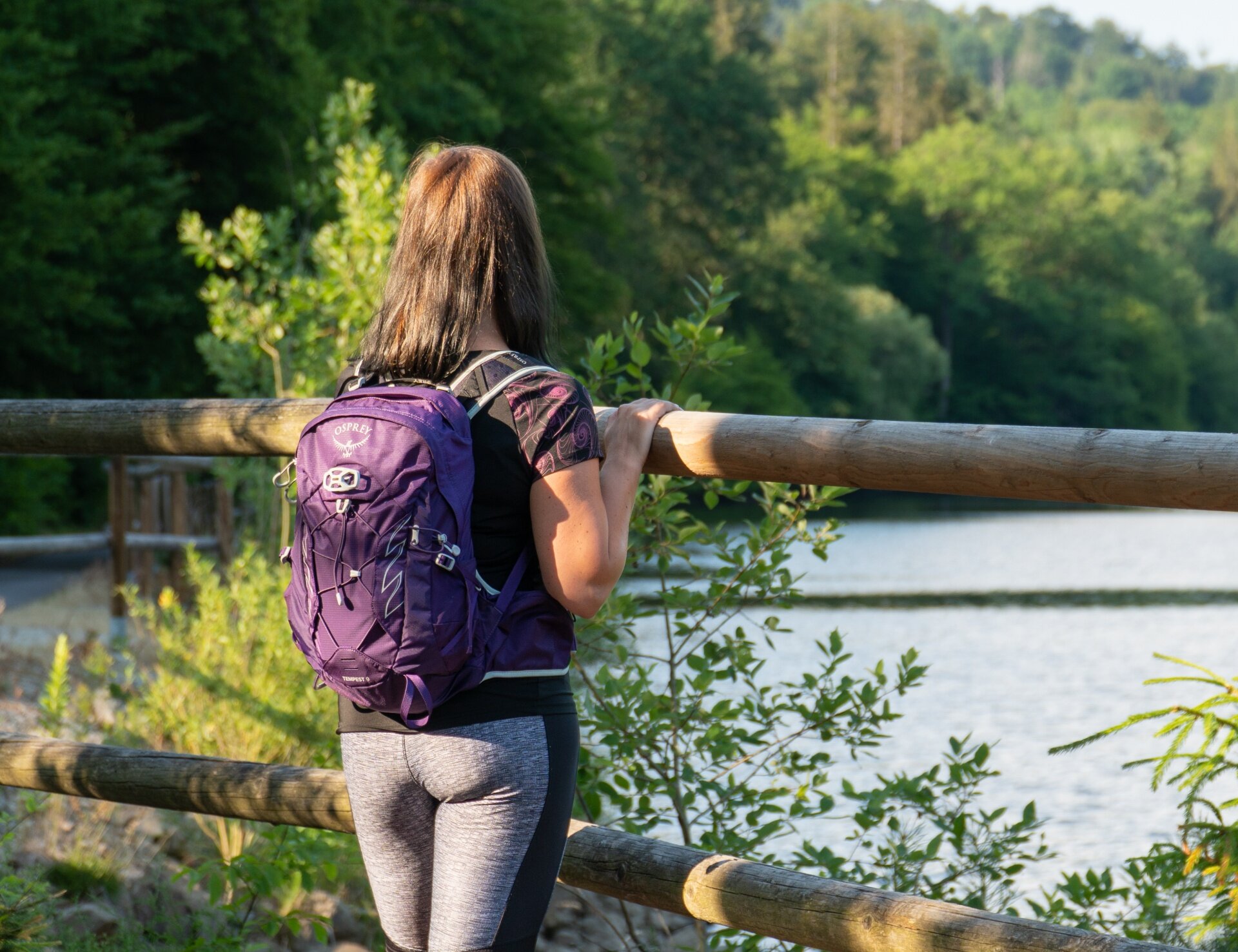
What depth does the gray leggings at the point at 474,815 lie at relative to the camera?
6.47ft

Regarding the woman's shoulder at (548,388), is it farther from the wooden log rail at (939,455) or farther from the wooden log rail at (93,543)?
the wooden log rail at (93,543)

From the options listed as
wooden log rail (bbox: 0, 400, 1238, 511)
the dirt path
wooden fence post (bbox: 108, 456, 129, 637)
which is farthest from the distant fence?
wooden log rail (bbox: 0, 400, 1238, 511)

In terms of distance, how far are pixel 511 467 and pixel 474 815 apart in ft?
1.54

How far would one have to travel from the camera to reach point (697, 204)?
46.2m

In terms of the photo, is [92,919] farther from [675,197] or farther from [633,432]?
[675,197]

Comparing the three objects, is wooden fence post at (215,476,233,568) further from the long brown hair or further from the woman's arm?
the woman's arm

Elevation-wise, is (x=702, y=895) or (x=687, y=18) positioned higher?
(x=687, y=18)

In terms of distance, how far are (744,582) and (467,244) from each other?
1581mm

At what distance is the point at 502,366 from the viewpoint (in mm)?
2016

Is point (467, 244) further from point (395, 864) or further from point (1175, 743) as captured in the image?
point (1175, 743)

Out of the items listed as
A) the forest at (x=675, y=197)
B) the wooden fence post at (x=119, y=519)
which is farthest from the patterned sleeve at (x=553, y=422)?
the wooden fence post at (x=119, y=519)

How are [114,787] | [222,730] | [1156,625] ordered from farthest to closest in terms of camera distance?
[1156,625] → [222,730] → [114,787]

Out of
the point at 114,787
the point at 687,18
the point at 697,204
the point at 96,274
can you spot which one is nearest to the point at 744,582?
the point at 114,787

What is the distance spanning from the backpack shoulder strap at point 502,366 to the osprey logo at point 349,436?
139 millimetres
